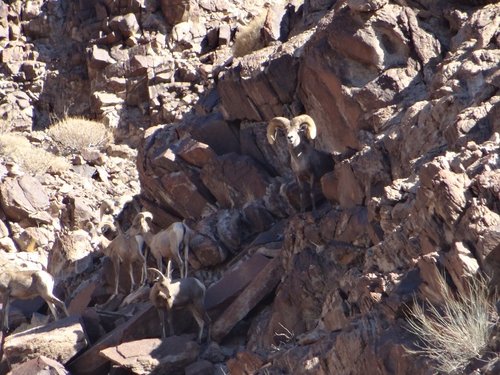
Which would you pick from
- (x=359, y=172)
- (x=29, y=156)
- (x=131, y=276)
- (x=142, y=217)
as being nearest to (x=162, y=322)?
(x=131, y=276)

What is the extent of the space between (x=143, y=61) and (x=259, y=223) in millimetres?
13107

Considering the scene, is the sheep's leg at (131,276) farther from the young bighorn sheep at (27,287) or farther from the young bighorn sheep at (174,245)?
the young bighorn sheep at (27,287)

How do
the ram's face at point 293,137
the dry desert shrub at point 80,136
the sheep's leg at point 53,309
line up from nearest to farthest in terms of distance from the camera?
the ram's face at point 293,137 < the sheep's leg at point 53,309 < the dry desert shrub at point 80,136

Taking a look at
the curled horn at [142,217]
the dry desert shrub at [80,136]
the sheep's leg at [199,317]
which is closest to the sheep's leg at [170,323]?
the sheep's leg at [199,317]

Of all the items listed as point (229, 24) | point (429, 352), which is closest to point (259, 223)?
point (429, 352)

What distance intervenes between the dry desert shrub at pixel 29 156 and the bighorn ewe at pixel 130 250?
861 cm

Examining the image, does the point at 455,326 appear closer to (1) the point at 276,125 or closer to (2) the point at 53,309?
(1) the point at 276,125

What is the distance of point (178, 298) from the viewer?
52.3 ft

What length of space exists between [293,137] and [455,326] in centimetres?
785

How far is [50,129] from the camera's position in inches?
1243

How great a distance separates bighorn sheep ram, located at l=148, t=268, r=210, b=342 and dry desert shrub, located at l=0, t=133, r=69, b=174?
41.8 feet

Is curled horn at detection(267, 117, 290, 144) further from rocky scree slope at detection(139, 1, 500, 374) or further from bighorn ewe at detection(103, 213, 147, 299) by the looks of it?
bighorn ewe at detection(103, 213, 147, 299)

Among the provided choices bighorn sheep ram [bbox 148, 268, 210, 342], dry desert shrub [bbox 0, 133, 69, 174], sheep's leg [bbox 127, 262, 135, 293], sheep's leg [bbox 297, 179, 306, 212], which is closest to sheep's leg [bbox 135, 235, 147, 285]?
sheep's leg [bbox 127, 262, 135, 293]

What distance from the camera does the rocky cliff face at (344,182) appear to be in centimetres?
1018
